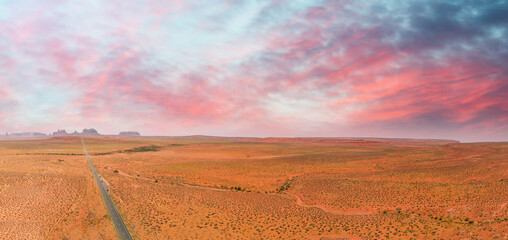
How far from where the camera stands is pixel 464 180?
39.8 meters

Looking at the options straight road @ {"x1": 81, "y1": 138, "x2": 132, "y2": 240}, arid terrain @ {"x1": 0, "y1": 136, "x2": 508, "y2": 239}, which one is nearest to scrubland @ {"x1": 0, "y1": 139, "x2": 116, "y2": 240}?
arid terrain @ {"x1": 0, "y1": 136, "x2": 508, "y2": 239}

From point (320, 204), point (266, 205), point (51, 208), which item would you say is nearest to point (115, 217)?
point (51, 208)

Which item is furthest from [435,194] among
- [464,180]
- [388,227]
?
[388,227]

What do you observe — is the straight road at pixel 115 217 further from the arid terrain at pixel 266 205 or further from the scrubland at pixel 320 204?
the scrubland at pixel 320 204

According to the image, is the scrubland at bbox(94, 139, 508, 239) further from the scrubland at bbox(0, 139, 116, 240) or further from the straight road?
the scrubland at bbox(0, 139, 116, 240)

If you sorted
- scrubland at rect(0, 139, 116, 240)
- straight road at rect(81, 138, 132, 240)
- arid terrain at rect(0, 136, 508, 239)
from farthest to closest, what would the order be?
scrubland at rect(0, 139, 116, 240) → arid terrain at rect(0, 136, 508, 239) → straight road at rect(81, 138, 132, 240)

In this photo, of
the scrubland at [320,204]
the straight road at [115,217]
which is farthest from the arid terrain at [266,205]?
the straight road at [115,217]

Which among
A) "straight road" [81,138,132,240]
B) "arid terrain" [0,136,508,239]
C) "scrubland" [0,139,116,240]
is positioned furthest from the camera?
"scrubland" [0,139,116,240]

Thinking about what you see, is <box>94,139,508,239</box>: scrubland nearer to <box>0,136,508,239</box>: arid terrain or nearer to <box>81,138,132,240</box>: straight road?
<box>0,136,508,239</box>: arid terrain

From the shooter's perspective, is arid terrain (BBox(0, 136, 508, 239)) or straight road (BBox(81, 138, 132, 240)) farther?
arid terrain (BBox(0, 136, 508, 239))

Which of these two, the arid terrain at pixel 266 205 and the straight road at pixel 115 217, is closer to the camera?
the straight road at pixel 115 217

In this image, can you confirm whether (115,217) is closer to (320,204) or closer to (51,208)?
(51,208)

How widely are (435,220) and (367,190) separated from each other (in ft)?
42.1

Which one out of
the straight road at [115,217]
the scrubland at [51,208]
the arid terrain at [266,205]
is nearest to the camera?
the straight road at [115,217]
